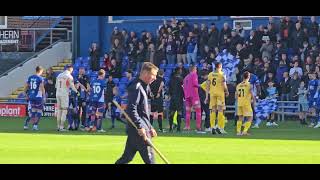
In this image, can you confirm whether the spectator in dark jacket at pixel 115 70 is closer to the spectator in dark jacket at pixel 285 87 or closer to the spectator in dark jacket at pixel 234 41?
the spectator in dark jacket at pixel 234 41

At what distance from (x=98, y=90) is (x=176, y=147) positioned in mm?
7360

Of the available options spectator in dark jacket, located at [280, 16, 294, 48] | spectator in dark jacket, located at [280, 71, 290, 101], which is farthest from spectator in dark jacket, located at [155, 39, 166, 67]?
spectator in dark jacket, located at [280, 71, 290, 101]

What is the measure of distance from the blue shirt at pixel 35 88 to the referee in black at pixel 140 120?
1354 cm

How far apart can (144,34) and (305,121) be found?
9975 mm

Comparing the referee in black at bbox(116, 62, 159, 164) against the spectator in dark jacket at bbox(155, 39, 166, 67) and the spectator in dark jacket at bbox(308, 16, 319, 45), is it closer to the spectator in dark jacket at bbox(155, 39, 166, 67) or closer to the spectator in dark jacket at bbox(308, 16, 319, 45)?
the spectator in dark jacket at bbox(308, 16, 319, 45)

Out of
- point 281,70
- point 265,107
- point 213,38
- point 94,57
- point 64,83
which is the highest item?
point 213,38

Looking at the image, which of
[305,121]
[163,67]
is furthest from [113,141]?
[163,67]

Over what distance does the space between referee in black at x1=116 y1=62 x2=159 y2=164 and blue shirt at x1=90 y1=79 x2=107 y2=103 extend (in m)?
13.4

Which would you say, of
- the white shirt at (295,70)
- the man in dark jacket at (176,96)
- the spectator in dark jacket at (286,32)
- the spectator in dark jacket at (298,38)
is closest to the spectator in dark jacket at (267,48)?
the spectator in dark jacket at (286,32)

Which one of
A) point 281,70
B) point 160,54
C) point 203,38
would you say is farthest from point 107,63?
point 281,70

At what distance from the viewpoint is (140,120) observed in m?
15.3

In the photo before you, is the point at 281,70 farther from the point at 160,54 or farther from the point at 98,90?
the point at 98,90

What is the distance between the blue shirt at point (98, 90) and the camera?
2894 cm
